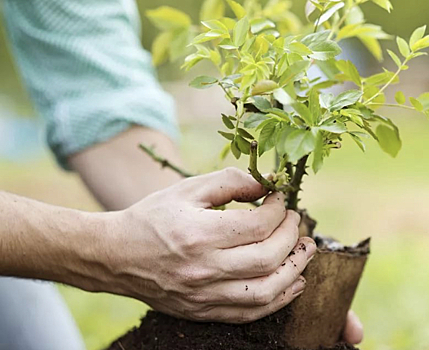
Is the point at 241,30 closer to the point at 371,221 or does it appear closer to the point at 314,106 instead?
the point at 314,106

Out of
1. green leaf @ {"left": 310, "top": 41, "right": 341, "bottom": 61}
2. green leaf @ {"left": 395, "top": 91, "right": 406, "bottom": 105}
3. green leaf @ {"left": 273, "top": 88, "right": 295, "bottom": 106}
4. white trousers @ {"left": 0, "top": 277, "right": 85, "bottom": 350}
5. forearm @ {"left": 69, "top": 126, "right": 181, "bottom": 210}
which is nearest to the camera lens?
green leaf @ {"left": 273, "top": 88, "right": 295, "bottom": 106}

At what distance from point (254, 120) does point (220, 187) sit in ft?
0.56

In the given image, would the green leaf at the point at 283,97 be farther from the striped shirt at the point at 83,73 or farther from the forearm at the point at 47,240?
the striped shirt at the point at 83,73

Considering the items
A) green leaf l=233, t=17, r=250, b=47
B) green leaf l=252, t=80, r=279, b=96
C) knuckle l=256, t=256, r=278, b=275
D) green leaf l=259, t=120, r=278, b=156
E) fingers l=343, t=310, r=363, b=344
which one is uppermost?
green leaf l=233, t=17, r=250, b=47

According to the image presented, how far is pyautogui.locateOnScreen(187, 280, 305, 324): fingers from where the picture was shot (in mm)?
1114

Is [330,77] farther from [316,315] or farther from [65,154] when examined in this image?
[65,154]

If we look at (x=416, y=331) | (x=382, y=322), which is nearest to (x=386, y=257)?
(x=382, y=322)

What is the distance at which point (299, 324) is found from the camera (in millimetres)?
1209

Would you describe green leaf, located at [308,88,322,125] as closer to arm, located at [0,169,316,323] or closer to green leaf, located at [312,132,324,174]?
green leaf, located at [312,132,324,174]

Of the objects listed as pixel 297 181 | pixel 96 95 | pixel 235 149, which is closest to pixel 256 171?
pixel 235 149

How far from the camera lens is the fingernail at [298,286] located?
3.71 ft

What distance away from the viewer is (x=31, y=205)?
1244mm

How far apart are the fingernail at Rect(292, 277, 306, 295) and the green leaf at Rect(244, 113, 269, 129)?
1.05ft

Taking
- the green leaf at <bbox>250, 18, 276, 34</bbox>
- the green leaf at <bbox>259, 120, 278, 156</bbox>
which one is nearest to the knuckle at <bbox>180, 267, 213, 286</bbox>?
the green leaf at <bbox>259, 120, 278, 156</bbox>
